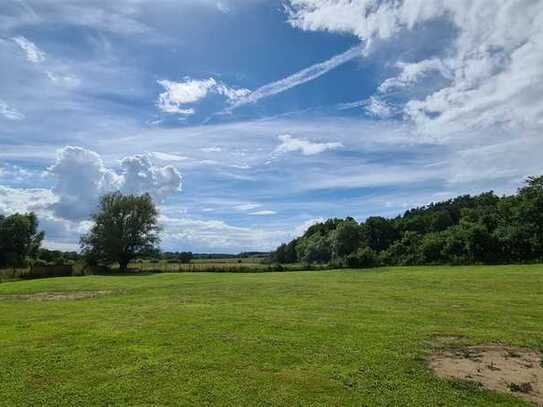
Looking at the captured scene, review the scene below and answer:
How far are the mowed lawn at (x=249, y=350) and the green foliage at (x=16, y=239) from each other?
201 ft

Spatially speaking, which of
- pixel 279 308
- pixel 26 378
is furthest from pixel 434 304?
pixel 26 378

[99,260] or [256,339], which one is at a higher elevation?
[99,260]

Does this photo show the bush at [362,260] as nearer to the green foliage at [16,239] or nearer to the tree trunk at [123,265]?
the tree trunk at [123,265]

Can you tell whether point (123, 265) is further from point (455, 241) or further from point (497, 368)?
point (497, 368)

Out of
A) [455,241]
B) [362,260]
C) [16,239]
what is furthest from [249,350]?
[16,239]

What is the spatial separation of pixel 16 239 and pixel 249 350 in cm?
7609

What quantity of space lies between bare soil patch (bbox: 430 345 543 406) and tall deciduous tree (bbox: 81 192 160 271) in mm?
57641

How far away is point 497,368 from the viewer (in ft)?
28.0

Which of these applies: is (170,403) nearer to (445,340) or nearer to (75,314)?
(445,340)

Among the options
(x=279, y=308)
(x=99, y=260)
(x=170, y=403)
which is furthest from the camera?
(x=99, y=260)

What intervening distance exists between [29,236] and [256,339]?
256ft

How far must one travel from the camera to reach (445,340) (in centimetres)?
1088

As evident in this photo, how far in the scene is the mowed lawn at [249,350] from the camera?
703cm

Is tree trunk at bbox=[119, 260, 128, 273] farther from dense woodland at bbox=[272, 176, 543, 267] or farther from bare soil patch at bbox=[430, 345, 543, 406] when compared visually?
bare soil patch at bbox=[430, 345, 543, 406]
